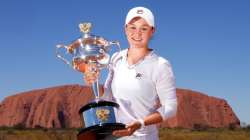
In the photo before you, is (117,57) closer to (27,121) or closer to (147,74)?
(147,74)

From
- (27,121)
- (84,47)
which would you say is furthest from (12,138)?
(27,121)

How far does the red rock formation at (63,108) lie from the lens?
433 ft

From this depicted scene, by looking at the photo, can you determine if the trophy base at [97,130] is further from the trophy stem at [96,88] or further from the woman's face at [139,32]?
the woman's face at [139,32]

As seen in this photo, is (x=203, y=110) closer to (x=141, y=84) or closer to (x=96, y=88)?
(x=96, y=88)

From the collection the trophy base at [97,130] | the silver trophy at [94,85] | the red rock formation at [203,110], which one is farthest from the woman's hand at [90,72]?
the red rock formation at [203,110]

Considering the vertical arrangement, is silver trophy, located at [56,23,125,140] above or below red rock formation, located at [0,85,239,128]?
below

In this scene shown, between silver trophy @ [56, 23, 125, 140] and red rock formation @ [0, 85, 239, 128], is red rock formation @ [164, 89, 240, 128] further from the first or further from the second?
silver trophy @ [56, 23, 125, 140]

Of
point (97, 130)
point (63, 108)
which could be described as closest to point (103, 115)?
point (97, 130)

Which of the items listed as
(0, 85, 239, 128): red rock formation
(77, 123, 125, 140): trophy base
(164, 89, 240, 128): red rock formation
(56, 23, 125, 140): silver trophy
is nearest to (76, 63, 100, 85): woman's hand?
(56, 23, 125, 140): silver trophy

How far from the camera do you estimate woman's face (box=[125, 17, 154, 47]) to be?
3582 millimetres

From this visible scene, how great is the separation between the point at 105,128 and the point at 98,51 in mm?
665

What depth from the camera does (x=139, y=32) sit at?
3.58 metres

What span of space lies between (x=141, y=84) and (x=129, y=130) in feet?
1.12

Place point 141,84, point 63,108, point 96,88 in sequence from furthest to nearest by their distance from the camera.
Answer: point 63,108 < point 96,88 < point 141,84
